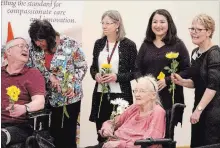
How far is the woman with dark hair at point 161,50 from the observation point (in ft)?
12.9

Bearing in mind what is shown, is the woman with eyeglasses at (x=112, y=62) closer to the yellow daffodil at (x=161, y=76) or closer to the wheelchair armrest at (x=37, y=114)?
the yellow daffodil at (x=161, y=76)

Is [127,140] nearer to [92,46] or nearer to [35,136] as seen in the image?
[35,136]

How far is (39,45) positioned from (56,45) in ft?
0.54

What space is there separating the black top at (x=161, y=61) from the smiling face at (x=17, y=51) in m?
1.08

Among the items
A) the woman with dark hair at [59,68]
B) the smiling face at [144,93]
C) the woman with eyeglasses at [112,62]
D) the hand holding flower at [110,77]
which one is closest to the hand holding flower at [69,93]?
the woman with dark hair at [59,68]

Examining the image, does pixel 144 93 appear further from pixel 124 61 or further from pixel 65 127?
pixel 65 127

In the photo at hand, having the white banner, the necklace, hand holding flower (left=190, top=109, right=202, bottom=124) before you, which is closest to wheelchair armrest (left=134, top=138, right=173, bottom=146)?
hand holding flower (left=190, top=109, right=202, bottom=124)

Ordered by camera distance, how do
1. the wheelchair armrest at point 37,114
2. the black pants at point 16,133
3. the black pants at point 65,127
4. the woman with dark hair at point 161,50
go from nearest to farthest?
the black pants at point 16,133 → the wheelchair armrest at point 37,114 → the woman with dark hair at point 161,50 → the black pants at point 65,127

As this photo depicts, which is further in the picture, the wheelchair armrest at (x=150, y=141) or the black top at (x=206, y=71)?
the black top at (x=206, y=71)

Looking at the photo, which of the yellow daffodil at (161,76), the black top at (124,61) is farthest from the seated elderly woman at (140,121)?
the black top at (124,61)

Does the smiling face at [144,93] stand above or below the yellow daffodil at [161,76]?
below

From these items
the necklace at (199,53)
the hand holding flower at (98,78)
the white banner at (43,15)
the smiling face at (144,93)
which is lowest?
the smiling face at (144,93)

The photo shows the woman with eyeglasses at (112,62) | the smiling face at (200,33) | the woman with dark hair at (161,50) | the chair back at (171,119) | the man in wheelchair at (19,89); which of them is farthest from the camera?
the woman with eyeglasses at (112,62)

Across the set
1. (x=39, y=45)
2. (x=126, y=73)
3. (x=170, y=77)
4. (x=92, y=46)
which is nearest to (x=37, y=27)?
(x=39, y=45)
